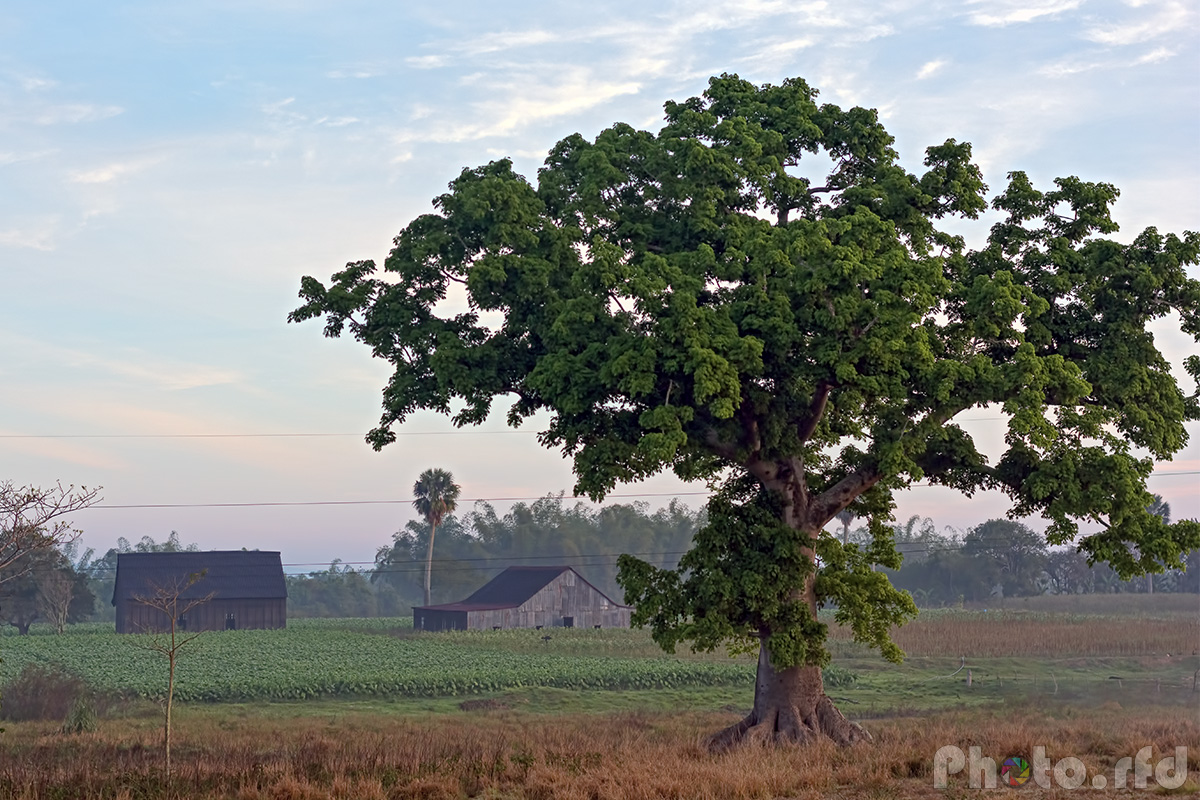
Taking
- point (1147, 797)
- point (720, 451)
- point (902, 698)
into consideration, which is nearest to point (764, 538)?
point (720, 451)

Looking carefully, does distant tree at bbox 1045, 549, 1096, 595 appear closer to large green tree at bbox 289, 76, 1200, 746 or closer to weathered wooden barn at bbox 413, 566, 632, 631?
weathered wooden barn at bbox 413, 566, 632, 631

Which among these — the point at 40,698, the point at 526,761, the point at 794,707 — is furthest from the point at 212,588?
the point at 526,761

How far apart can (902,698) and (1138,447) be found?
20855 mm

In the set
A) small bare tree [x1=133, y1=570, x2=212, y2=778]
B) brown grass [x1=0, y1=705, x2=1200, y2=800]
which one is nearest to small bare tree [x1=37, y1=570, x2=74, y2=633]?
small bare tree [x1=133, y1=570, x2=212, y2=778]

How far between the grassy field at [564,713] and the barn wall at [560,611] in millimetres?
9849

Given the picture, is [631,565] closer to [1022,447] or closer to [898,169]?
[1022,447]

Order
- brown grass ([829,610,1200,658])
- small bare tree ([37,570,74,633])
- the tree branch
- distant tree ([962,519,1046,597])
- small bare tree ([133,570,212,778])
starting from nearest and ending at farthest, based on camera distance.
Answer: small bare tree ([133,570,212,778])
the tree branch
brown grass ([829,610,1200,658])
small bare tree ([37,570,74,633])
distant tree ([962,519,1046,597])

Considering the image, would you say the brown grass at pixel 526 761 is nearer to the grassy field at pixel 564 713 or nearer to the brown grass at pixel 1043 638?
the grassy field at pixel 564 713

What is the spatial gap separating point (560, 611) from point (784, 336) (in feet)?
275

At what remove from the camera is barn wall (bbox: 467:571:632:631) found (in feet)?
335

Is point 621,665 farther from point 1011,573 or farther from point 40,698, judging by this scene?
point 1011,573

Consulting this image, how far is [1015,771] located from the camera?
2219cm

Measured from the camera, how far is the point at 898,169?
2914cm

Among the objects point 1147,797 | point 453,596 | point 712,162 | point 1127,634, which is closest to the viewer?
point 1147,797
